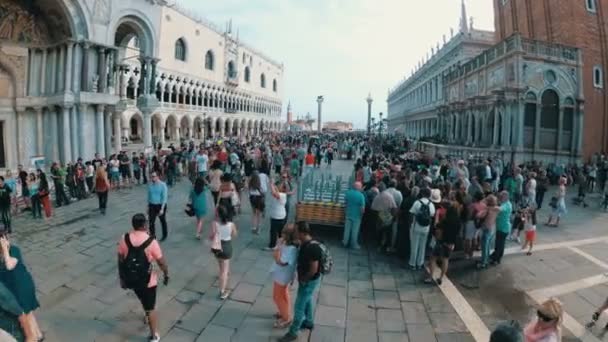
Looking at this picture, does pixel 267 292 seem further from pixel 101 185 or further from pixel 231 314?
pixel 101 185

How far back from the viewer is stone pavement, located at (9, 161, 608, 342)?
4.28 metres

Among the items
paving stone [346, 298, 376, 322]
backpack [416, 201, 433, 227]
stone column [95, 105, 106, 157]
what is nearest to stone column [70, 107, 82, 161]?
stone column [95, 105, 106, 157]

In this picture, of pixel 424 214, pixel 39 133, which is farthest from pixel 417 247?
pixel 39 133

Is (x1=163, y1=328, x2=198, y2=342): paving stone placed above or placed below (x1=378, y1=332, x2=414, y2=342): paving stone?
above

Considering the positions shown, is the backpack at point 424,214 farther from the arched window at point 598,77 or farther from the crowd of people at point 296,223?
the arched window at point 598,77

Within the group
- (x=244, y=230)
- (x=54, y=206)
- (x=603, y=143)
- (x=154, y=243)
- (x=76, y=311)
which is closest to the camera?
(x=154, y=243)

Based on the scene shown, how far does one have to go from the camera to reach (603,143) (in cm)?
2148

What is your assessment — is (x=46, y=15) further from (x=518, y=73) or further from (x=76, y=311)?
(x=518, y=73)

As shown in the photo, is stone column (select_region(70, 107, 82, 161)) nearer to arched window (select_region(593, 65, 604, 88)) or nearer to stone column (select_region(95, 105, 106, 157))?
stone column (select_region(95, 105, 106, 157))

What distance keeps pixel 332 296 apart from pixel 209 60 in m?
45.2

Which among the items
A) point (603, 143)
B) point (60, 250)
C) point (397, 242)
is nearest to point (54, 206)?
point (60, 250)

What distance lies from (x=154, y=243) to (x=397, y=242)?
4.76 metres

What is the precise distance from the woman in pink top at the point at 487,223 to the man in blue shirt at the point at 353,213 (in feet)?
7.07

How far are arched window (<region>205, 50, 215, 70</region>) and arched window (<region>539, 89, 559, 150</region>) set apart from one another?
123ft
